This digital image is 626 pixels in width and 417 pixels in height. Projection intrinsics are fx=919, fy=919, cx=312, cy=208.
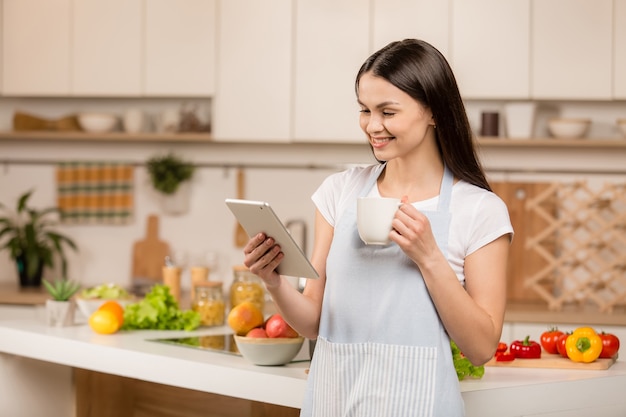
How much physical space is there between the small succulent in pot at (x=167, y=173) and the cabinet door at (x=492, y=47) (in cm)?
150

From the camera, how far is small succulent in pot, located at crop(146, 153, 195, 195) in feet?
15.4

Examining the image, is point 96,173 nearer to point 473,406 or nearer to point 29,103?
point 29,103

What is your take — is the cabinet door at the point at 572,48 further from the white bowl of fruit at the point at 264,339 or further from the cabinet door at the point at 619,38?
the white bowl of fruit at the point at 264,339

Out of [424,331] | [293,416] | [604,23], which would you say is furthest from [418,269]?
[604,23]

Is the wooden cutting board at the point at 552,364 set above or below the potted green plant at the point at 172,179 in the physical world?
below

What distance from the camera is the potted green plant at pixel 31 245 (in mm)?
4668

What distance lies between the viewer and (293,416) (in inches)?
89.0

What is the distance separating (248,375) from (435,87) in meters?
0.88

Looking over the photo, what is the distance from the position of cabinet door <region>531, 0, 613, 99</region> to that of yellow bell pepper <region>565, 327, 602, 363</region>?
2.03 metres

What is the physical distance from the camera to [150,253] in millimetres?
4801

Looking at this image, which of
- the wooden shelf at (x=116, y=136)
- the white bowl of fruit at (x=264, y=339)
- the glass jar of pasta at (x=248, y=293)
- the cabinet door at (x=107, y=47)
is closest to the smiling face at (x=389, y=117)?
the white bowl of fruit at (x=264, y=339)

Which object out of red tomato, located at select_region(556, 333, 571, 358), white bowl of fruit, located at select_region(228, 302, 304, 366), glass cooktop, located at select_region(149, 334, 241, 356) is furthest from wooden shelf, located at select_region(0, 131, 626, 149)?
white bowl of fruit, located at select_region(228, 302, 304, 366)

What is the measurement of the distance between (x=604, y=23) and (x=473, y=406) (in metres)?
2.62

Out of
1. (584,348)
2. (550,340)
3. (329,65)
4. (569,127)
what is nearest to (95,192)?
(329,65)
